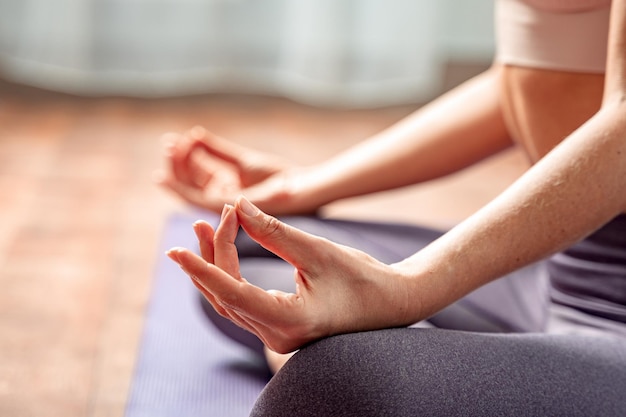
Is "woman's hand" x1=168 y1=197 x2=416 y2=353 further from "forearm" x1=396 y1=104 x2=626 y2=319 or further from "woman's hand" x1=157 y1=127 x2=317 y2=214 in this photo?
"woman's hand" x1=157 y1=127 x2=317 y2=214

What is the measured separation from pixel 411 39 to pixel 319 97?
34cm

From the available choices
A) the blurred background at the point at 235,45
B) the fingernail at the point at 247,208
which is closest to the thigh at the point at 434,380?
the fingernail at the point at 247,208

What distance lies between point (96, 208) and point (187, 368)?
83 centimetres

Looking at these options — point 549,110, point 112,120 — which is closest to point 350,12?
point 112,120

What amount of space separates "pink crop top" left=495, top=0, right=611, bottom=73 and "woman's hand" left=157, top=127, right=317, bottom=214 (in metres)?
0.41

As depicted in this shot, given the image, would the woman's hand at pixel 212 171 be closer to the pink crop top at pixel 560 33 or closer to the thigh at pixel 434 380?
the pink crop top at pixel 560 33

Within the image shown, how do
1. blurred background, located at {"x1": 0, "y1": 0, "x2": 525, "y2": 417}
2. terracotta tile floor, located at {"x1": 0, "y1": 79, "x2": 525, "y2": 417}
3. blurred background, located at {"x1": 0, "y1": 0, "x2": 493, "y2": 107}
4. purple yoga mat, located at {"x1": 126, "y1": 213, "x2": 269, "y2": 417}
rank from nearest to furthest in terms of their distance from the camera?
purple yoga mat, located at {"x1": 126, "y1": 213, "x2": 269, "y2": 417} < terracotta tile floor, located at {"x1": 0, "y1": 79, "x2": 525, "y2": 417} < blurred background, located at {"x1": 0, "y1": 0, "x2": 525, "y2": 417} < blurred background, located at {"x1": 0, "y1": 0, "x2": 493, "y2": 107}

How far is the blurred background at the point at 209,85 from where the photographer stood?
215 cm

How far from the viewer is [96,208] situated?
1984 mm

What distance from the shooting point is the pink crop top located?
947 millimetres

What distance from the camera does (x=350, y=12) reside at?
2904mm

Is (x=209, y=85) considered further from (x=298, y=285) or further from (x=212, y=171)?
(x=298, y=285)

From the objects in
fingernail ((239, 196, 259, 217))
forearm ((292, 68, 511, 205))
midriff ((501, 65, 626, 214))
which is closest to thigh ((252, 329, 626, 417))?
fingernail ((239, 196, 259, 217))

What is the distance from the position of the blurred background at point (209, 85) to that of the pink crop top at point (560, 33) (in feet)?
3.30
